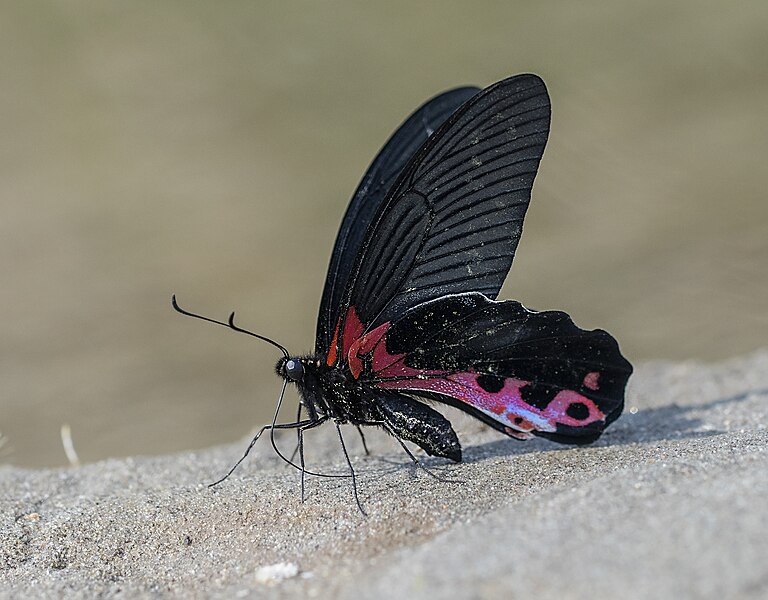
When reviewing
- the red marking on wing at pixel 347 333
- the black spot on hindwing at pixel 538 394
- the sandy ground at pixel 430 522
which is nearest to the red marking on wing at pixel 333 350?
the red marking on wing at pixel 347 333

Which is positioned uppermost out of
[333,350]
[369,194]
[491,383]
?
[369,194]

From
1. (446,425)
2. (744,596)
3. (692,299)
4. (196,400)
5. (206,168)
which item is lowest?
(744,596)

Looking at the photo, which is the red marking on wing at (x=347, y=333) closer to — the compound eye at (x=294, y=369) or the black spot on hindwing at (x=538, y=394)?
the compound eye at (x=294, y=369)

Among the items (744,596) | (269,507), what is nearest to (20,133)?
(269,507)

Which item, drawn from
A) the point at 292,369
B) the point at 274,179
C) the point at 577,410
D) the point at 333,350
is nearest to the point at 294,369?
the point at 292,369

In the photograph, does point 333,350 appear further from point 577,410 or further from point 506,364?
point 577,410

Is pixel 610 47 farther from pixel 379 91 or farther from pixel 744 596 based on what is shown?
pixel 744 596

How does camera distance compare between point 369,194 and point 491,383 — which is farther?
point 369,194
